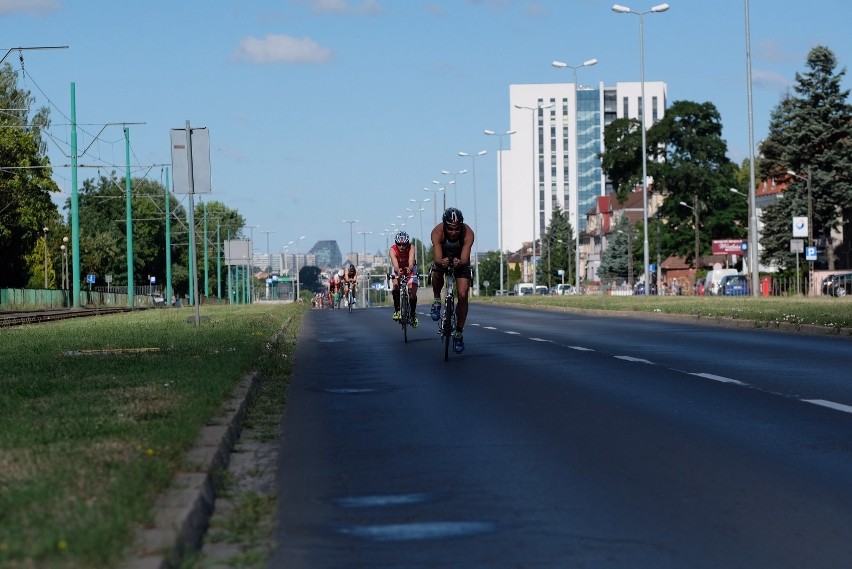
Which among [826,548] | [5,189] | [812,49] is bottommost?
[826,548]

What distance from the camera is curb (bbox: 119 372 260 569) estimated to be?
5.56 meters

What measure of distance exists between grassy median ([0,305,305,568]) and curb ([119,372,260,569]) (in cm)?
6

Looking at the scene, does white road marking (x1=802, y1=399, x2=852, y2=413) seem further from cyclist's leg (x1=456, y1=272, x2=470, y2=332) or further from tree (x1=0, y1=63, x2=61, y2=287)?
tree (x1=0, y1=63, x2=61, y2=287)

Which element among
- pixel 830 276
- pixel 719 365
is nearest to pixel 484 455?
pixel 719 365

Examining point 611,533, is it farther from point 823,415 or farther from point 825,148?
point 825,148

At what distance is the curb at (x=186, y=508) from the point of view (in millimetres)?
5562

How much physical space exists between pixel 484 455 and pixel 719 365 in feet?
28.1

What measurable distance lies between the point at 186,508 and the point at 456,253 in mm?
12320

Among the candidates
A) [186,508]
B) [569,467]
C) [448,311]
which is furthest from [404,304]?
[186,508]

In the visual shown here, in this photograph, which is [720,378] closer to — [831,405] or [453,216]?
[831,405]

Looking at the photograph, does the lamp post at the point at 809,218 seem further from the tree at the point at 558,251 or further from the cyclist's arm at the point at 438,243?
the tree at the point at 558,251

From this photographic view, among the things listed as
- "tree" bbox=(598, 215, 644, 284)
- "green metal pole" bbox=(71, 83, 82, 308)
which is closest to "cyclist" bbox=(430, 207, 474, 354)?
"green metal pole" bbox=(71, 83, 82, 308)

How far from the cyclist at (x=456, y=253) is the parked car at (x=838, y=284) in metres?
54.7

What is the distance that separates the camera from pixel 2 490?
6.73 m
